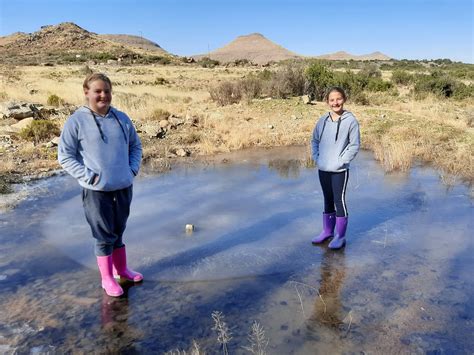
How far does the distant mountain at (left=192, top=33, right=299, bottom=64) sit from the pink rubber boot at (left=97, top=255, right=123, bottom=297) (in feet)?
331

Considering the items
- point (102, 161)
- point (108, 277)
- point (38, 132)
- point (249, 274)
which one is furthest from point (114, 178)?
point (38, 132)

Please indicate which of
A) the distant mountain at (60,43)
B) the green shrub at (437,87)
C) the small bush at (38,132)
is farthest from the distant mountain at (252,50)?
the small bush at (38,132)

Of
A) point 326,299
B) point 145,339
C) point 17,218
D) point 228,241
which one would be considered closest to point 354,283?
point 326,299

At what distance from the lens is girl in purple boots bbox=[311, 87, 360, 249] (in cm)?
467

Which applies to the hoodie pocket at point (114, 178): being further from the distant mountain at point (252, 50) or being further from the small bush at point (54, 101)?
the distant mountain at point (252, 50)

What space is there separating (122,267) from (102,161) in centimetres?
111

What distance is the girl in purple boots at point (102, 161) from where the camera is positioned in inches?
136

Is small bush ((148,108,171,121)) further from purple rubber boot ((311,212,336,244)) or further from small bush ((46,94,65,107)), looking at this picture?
purple rubber boot ((311,212,336,244))

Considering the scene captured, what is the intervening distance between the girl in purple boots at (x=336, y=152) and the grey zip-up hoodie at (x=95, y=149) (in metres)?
2.22

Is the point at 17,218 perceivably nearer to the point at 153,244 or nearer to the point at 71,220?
the point at 71,220

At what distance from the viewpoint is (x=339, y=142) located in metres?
4.71

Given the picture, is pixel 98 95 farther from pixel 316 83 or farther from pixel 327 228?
pixel 316 83

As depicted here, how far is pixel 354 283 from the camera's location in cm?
407

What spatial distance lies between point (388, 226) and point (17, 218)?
484 centimetres
